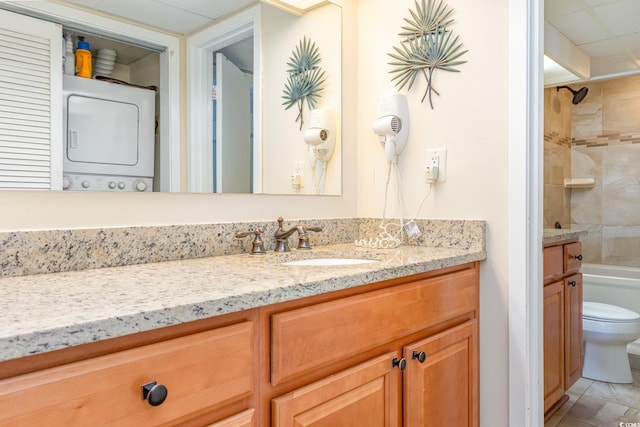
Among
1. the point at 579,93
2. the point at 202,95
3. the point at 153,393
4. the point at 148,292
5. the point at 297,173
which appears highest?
the point at 579,93

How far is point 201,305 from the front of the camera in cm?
67

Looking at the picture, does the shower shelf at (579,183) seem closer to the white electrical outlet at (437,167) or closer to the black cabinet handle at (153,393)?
the white electrical outlet at (437,167)

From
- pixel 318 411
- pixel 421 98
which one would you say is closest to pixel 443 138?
pixel 421 98

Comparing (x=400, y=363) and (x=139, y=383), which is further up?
(x=139, y=383)

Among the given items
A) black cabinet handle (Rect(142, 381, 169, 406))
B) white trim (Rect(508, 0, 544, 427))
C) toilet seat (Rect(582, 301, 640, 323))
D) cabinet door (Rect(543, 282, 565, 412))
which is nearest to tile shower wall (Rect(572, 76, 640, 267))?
toilet seat (Rect(582, 301, 640, 323))

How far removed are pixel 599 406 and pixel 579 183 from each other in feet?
6.69

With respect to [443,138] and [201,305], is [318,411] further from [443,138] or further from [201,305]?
[443,138]

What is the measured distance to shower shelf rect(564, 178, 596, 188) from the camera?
3451 millimetres

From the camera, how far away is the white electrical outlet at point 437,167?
1.51m

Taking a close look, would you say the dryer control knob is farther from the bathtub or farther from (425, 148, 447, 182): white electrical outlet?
the bathtub

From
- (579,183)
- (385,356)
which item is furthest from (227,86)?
(579,183)

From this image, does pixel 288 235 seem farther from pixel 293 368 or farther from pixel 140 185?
pixel 293 368

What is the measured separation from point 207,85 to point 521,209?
1.08 m

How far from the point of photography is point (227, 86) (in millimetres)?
1378
